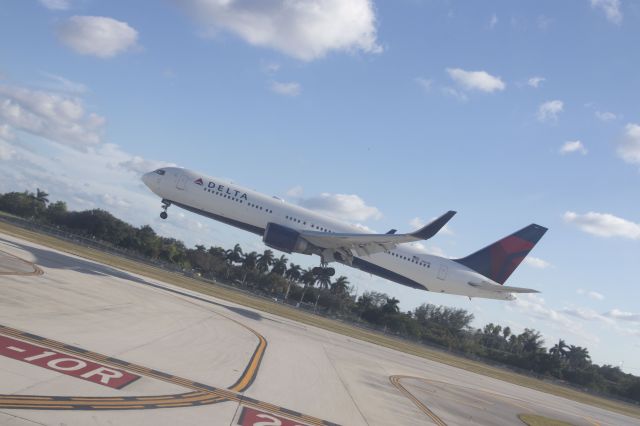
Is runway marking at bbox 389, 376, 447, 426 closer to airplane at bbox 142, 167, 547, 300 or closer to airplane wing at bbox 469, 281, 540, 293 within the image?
airplane at bbox 142, 167, 547, 300

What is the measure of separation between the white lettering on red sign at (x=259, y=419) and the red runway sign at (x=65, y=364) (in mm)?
2987

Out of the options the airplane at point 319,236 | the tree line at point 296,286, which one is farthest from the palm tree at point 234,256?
the airplane at point 319,236

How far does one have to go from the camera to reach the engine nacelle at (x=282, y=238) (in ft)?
139

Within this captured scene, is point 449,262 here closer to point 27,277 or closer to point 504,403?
point 504,403

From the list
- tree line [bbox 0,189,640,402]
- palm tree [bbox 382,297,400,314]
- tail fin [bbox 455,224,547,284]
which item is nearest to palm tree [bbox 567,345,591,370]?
tree line [bbox 0,189,640,402]

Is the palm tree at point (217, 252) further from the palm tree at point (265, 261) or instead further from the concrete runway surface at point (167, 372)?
the concrete runway surface at point (167, 372)

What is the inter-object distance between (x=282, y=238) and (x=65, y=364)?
30.1 metres

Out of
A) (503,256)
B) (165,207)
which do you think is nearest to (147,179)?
(165,207)

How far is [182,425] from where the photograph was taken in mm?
10453

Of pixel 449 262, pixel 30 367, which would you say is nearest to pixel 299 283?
pixel 449 262

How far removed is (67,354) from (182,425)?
15.5 ft

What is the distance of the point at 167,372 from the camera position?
14242 millimetres

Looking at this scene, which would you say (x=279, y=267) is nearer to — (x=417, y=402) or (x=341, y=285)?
(x=341, y=285)

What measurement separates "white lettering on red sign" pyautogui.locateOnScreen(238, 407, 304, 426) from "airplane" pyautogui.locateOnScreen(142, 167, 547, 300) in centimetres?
2637
